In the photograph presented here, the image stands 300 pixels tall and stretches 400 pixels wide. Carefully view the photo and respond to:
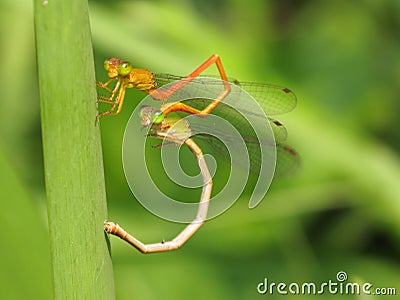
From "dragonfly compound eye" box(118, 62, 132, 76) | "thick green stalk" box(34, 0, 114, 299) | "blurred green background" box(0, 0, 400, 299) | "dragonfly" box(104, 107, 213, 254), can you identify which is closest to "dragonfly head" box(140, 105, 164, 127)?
"dragonfly" box(104, 107, 213, 254)

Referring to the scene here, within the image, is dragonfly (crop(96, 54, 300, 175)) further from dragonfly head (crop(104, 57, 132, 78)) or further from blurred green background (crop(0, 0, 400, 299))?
blurred green background (crop(0, 0, 400, 299))

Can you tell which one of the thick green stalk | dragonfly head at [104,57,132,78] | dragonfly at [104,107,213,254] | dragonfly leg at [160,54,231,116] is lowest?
the thick green stalk

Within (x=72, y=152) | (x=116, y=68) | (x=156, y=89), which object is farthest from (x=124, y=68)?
(x=72, y=152)

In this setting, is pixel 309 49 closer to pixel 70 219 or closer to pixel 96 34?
pixel 96 34

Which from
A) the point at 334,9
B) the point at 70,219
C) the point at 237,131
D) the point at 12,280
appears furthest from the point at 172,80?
the point at 334,9

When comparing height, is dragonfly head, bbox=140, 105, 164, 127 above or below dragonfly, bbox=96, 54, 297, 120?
below

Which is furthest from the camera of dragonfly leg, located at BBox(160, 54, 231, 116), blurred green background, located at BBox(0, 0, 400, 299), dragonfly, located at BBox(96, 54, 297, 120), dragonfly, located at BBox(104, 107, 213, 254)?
blurred green background, located at BBox(0, 0, 400, 299)

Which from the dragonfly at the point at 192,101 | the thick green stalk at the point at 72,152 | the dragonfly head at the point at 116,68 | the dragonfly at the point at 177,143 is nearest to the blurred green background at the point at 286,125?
the dragonfly at the point at 192,101
